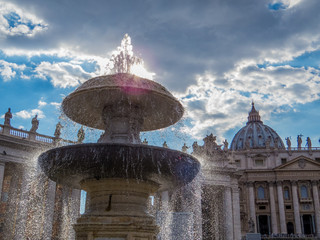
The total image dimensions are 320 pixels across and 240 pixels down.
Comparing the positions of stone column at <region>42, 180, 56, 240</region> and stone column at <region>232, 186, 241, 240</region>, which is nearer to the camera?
stone column at <region>42, 180, 56, 240</region>

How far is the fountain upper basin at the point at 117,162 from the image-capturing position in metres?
8.70

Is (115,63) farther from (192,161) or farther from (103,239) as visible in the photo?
(103,239)

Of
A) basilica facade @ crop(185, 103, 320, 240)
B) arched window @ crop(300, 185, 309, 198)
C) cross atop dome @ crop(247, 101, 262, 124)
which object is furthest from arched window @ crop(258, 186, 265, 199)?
cross atop dome @ crop(247, 101, 262, 124)

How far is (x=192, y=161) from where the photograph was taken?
9617mm

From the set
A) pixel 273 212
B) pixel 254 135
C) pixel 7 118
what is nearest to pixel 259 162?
pixel 273 212

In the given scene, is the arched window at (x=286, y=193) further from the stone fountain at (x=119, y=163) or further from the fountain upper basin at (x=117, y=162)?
the fountain upper basin at (x=117, y=162)

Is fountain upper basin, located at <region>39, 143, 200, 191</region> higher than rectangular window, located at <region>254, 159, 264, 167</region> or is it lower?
lower

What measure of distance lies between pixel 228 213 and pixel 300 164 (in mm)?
33033

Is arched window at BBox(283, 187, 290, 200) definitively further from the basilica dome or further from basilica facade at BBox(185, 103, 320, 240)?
the basilica dome

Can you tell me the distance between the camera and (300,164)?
235 feet

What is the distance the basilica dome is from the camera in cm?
11281

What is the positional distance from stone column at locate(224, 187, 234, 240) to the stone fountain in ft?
116

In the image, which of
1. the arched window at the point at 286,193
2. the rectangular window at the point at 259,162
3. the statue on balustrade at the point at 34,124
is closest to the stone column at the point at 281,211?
the arched window at the point at 286,193

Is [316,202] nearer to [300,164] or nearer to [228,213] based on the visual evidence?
[300,164]
